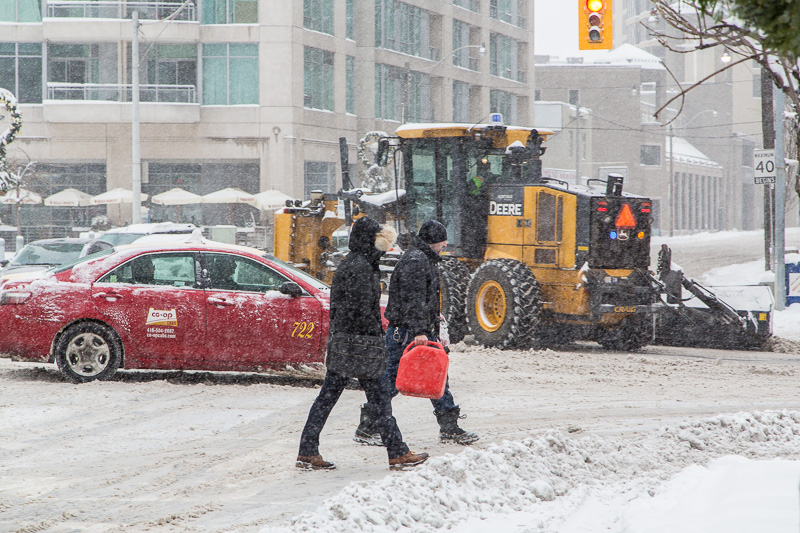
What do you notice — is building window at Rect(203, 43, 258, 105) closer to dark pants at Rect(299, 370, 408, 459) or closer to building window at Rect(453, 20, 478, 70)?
building window at Rect(453, 20, 478, 70)

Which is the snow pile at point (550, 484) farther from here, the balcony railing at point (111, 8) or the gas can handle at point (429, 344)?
the balcony railing at point (111, 8)

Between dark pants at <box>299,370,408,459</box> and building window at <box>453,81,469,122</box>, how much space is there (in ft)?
163

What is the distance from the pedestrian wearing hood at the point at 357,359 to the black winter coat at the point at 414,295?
1.49 ft

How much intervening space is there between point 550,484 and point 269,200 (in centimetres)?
3485

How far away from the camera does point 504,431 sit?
8.44 metres

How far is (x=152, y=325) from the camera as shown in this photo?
1049 cm

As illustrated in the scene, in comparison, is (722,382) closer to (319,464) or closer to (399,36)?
(319,464)

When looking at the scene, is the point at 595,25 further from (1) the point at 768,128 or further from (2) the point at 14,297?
(2) the point at 14,297

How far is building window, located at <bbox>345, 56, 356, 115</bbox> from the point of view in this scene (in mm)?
47562

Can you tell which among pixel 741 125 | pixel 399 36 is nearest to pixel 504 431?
pixel 399 36

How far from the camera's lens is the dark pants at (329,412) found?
6898mm

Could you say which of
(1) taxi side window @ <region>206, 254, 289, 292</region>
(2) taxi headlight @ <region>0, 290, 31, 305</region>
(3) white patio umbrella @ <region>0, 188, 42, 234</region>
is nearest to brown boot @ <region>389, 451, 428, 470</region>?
(1) taxi side window @ <region>206, 254, 289, 292</region>

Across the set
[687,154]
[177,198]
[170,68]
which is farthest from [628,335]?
[687,154]

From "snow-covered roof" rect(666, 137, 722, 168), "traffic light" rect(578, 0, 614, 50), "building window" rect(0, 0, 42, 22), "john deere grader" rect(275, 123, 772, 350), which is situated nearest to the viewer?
"john deere grader" rect(275, 123, 772, 350)
